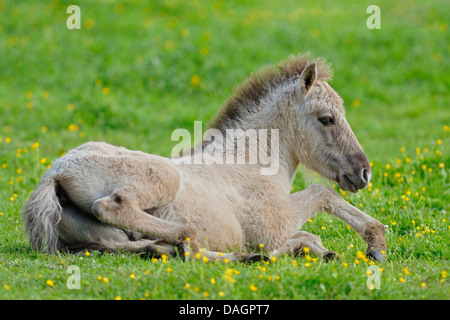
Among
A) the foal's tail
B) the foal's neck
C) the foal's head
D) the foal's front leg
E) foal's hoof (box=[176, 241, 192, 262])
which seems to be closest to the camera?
foal's hoof (box=[176, 241, 192, 262])

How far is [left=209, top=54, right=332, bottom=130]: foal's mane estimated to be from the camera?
7.69 m

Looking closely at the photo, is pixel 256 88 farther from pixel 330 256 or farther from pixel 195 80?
pixel 195 80

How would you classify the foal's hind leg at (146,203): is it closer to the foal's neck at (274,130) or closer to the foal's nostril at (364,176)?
the foal's neck at (274,130)

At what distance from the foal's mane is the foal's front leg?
1249 millimetres

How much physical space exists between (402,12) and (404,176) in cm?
1268

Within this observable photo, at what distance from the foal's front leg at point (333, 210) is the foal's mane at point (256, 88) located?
1.25 meters

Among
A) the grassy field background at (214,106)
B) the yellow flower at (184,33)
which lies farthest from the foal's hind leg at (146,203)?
the yellow flower at (184,33)

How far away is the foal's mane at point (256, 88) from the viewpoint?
7.69 metres

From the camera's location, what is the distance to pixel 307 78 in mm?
7344

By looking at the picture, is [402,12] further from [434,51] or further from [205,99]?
[205,99]

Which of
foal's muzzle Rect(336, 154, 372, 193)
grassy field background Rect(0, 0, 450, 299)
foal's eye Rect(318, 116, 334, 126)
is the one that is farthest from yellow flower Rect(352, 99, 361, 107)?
foal's muzzle Rect(336, 154, 372, 193)

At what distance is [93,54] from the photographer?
17.0m

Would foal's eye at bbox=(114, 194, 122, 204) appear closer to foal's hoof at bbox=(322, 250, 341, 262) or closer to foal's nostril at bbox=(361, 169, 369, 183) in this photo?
foal's hoof at bbox=(322, 250, 341, 262)
